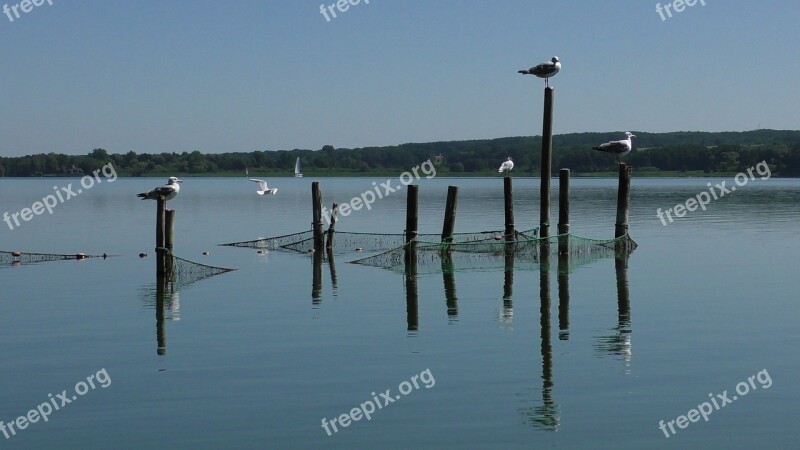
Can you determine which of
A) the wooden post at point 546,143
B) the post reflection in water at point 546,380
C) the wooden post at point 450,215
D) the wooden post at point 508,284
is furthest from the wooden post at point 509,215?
the post reflection in water at point 546,380

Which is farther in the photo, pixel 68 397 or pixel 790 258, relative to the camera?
pixel 790 258

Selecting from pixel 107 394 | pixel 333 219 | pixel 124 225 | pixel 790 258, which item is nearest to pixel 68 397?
pixel 107 394

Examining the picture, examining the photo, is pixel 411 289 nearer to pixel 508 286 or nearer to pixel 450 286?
pixel 450 286

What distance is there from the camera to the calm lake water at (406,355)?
1384 cm

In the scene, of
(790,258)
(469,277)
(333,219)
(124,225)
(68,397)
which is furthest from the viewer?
(124,225)

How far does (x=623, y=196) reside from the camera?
35.9 meters

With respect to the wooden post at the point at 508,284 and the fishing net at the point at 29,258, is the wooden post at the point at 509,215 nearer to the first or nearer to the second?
the wooden post at the point at 508,284

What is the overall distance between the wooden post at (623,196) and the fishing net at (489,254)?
15.5 inches

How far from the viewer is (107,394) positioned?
15859mm

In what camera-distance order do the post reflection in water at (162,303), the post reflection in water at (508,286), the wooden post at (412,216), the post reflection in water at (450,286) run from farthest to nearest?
the wooden post at (412,216) < the post reflection in water at (450,286) < the post reflection in water at (508,286) < the post reflection in water at (162,303)

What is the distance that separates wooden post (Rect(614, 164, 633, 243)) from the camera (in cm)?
3528

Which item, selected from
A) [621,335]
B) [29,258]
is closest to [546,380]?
[621,335]

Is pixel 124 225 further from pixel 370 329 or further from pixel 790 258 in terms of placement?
pixel 370 329

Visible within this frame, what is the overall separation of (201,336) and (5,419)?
6.64 meters
